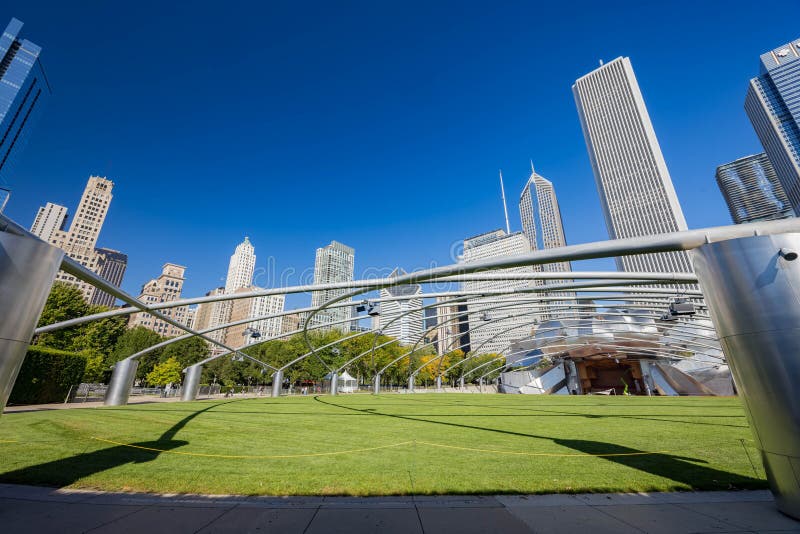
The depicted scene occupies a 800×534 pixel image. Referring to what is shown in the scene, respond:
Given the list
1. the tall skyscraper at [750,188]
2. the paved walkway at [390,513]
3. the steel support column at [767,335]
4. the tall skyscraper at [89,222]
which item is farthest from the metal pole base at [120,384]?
the tall skyscraper at [750,188]

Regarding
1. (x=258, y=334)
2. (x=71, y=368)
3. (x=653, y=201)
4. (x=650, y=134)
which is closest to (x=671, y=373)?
(x=258, y=334)

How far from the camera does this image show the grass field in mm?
5121

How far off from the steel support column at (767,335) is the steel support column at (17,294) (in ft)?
31.6

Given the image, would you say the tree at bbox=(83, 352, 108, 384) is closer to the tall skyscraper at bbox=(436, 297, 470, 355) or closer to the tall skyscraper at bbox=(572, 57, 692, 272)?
the tall skyscraper at bbox=(436, 297, 470, 355)

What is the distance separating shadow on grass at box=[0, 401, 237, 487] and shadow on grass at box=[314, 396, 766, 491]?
893 centimetres

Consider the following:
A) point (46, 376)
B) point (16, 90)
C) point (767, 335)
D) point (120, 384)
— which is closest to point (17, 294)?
point (767, 335)

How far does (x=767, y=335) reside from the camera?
411 centimetres

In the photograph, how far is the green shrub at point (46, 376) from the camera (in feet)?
61.8

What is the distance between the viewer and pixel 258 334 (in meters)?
25.9

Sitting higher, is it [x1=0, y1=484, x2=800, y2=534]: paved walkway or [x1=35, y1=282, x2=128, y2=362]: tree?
[x1=35, y1=282, x2=128, y2=362]: tree

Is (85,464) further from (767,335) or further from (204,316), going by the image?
(204,316)

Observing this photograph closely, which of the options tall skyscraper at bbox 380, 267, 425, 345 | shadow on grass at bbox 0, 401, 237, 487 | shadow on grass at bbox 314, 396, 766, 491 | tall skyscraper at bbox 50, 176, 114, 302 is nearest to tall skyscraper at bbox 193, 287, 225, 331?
tall skyscraper at bbox 50, 176, 114, 302

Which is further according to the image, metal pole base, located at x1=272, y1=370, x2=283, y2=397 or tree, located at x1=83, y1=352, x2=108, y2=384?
tree, located at x1=83, y1=352, x2=108, y2=384

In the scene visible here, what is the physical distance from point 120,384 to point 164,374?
124ft
